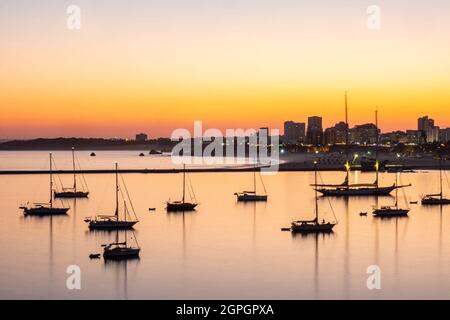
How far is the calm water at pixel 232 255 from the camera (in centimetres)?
2677

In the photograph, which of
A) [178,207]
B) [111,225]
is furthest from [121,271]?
[178,207]

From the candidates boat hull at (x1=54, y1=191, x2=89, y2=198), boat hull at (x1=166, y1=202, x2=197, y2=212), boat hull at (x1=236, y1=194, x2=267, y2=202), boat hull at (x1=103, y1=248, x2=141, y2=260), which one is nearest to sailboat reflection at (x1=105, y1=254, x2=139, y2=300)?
boat hull at (x1=103, y1=248, x2=141, y2=260)

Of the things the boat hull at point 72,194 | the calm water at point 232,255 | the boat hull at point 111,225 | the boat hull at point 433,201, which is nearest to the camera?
the calm water at point 232,255

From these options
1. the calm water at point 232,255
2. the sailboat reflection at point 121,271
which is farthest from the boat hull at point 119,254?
the calm water at point 232,255

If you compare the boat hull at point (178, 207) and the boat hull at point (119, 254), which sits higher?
the boat hull at point (178, 207)

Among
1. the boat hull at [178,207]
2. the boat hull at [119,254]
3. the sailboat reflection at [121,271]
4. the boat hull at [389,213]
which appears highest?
the boat hull at [178,207]

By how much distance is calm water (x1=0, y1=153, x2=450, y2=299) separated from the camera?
87.8 feet

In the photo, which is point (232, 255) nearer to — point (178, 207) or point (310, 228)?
point (310, 228)

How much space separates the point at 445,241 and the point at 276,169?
7719 cm

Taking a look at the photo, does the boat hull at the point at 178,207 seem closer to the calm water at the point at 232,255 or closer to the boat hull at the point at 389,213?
the calm water at the point at 232,255

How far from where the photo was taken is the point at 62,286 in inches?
1079

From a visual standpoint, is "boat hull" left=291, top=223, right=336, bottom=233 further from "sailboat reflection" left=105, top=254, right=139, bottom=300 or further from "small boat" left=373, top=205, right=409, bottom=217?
"sailboat reflection" left=105, top=254, right=139, bottom=300
